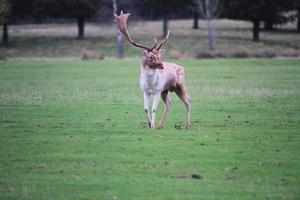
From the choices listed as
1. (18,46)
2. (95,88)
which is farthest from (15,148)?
(18,46)

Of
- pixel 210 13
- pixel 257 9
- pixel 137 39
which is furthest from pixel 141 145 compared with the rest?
pixel 257 9

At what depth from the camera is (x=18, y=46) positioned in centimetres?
6078

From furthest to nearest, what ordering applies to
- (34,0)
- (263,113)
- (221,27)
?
Answer: (221,27) < (34,0) < (263,113)

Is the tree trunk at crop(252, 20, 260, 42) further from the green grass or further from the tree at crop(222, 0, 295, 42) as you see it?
the green grass

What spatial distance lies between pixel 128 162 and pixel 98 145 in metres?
1.85

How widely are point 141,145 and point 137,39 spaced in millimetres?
52228

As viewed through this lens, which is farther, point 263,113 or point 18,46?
point 18,46

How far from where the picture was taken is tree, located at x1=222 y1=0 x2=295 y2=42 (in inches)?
2618

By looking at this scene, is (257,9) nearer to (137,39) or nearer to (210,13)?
(210,13)

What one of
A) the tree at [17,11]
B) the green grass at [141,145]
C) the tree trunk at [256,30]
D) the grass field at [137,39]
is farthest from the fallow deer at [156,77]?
the tree trunk at [256,30]

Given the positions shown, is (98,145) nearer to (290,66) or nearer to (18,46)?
(290,66)

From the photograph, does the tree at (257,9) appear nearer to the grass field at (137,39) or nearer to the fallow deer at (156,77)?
the grass field at (137,39)

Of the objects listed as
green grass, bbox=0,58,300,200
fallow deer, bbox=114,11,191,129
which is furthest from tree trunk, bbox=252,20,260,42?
fallow deer, bbox=114,11,191,129

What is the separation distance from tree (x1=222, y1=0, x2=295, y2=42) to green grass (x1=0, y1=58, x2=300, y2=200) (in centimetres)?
3975
